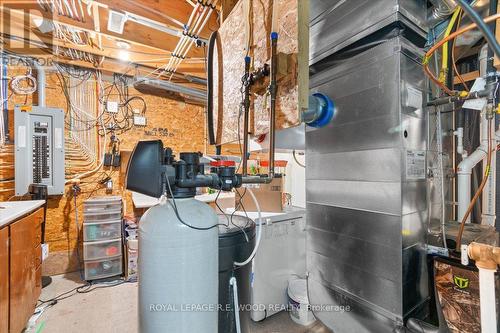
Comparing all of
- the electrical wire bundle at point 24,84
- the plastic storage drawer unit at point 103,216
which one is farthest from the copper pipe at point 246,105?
the electrical wire bundle at point 24,84

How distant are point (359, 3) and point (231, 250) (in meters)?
1.35

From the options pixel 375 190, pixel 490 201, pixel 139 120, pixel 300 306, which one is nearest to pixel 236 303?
pixel 375 190

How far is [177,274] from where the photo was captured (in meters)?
0.91

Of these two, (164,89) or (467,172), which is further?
(164,89)

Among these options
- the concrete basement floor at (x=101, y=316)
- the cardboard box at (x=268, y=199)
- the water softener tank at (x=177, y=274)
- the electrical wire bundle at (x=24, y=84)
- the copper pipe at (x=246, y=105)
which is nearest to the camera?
the water softener tank at (x=177, y=274)

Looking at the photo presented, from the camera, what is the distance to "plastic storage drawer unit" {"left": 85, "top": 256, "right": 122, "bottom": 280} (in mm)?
2754

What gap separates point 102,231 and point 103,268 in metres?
0.44

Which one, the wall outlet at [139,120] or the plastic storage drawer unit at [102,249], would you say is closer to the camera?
the plastic storage drawer unit at [102,249]

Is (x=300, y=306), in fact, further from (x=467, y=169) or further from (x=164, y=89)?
(x=164, y=89)

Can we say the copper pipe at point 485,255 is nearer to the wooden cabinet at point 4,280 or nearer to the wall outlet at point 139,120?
the wooden cabinet at point 4,280

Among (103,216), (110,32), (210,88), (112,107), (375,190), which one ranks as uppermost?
(110,32)

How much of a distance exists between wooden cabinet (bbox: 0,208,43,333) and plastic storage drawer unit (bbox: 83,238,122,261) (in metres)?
0.55

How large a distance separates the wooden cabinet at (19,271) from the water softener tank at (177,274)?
1.33m

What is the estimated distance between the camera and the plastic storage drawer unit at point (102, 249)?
2748 mm
